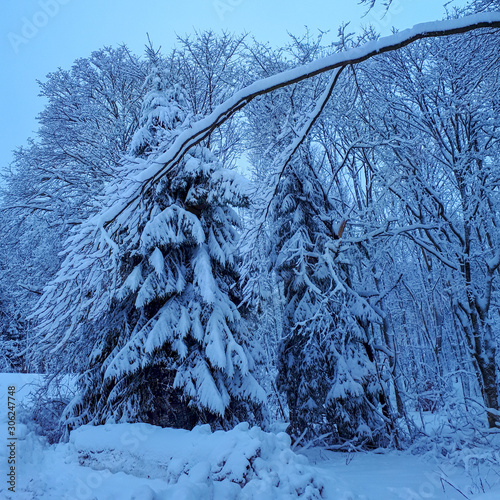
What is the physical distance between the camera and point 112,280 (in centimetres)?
279

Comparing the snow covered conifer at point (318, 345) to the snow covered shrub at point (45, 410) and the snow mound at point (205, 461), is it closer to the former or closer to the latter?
the snow mound at point (205, 461)

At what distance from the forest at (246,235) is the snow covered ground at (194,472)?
37.7 inches

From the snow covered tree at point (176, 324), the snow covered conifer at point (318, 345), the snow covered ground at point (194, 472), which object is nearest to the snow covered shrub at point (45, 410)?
the snow covered tree at point (176, 324)

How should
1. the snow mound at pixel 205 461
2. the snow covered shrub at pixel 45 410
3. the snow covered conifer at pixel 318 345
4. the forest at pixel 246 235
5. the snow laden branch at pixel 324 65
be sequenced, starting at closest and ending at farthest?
the snow laden branch at pixel 324 65, the snow mound at pixel 205 461, the forest at pixel 246 235, the snow covered shrub at pixel 45 410, the snow covered conifer at pixel 318 345

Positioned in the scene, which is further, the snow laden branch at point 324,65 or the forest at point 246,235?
the forest at point 246,235

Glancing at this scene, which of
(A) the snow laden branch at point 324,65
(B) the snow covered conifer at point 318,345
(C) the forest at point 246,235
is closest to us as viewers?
(A) the snow laden branch at point 324,65

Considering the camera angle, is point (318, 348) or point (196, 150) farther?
point (318, 348)

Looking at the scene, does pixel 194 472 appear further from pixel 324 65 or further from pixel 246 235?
pixel 324 65

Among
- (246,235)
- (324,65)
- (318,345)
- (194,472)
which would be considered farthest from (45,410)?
(324,65)

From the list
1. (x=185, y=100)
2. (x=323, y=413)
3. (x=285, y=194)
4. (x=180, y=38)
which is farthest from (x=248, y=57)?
(x=323, y=413)

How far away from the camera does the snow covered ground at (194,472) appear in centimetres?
362

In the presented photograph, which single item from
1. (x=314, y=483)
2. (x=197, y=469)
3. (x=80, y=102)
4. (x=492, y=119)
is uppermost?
(x=80, y=102)

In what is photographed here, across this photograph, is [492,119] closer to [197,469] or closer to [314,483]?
[314,483]

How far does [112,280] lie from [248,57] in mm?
10213
